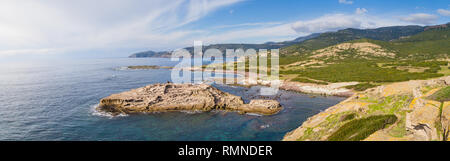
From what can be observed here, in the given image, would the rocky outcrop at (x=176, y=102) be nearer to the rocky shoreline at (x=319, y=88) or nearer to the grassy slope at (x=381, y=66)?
the rocky shoreline at (x=319, y=88)

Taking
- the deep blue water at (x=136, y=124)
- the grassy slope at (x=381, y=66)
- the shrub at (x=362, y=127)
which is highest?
the grassy slope at (x=381, y=66)

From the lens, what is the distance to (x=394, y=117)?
16281 millimetres

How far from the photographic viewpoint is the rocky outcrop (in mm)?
45875

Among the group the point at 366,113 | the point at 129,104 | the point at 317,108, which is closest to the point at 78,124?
the point at 129,104

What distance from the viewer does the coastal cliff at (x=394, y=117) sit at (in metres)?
11.6

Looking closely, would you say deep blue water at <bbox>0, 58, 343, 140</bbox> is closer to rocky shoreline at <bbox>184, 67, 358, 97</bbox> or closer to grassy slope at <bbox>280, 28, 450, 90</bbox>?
rocky shoreline at <bbox>184, 67, 358, 97</bbox>

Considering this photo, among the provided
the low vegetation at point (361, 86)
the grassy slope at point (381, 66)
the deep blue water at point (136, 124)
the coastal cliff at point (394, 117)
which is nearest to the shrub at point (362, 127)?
the coastal cliff at point (394, 117)

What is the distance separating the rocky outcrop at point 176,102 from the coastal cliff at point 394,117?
2327 cm

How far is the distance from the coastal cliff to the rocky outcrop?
23275 mm

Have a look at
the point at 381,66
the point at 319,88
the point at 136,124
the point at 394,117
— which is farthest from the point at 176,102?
the point at 381,66

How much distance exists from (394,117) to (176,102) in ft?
132

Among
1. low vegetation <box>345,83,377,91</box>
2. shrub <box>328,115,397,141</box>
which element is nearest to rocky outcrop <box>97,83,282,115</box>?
shrub <box>328,115,397,141</box>
